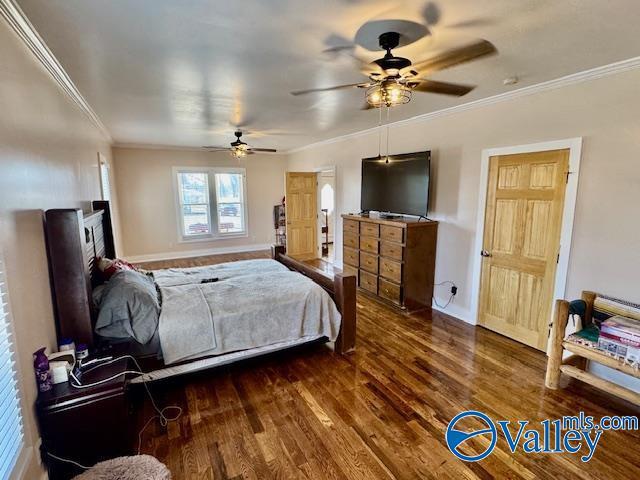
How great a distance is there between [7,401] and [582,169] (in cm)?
407

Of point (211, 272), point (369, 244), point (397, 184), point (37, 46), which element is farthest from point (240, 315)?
point (397, 184)

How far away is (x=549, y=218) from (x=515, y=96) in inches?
49.6

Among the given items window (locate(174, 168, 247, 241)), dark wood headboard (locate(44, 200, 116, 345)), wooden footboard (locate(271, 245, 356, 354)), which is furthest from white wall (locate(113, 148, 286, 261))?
dark wood headboard (locate(44, 200, 116, 345))

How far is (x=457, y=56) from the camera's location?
2.26 meters

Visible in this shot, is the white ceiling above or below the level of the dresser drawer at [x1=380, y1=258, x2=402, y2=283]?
above

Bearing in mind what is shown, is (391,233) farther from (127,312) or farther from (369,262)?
(127,312)

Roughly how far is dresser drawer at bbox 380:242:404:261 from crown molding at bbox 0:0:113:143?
12.2ft

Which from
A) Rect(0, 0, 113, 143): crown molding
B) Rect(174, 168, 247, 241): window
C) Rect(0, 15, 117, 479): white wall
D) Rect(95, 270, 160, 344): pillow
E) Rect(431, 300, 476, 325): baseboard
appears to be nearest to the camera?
Rect(0, 15, 117, 479): white wall

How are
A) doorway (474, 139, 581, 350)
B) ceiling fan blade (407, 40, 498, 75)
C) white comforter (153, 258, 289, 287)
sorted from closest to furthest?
ceiling fan blade (407, 40, 498, 75), doorway (474, 139, 581, 350), white comforter (153, 258, 289, 287)

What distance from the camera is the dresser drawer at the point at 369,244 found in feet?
14.7

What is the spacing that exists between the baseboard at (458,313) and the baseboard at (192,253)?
17.1 ft

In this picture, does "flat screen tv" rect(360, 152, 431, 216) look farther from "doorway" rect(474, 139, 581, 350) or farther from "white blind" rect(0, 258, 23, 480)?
"white blind" rect(0, 258, 23, 480)

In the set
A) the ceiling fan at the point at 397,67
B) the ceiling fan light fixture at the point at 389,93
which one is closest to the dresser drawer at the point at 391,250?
the ceiling fan at the point at 397,67

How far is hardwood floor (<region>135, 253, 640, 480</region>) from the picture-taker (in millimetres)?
1885
